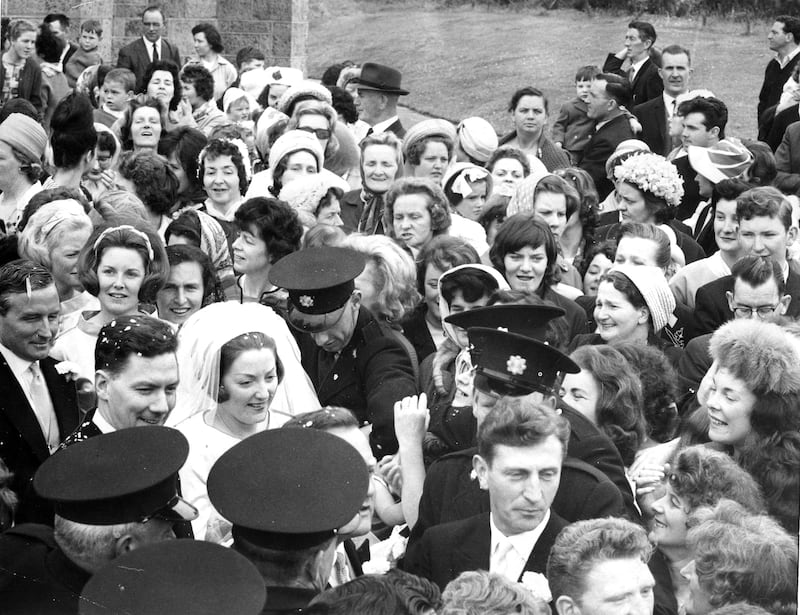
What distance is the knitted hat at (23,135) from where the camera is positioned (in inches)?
254

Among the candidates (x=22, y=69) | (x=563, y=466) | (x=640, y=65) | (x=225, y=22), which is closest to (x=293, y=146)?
(x=563, y=466)

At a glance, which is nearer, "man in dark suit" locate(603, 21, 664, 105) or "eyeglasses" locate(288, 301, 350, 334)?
"eyeglasses" locate(288, 301, 350, 334)

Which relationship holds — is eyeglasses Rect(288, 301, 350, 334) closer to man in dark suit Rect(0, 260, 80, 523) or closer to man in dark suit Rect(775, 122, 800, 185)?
man in dark suit Rect(0, 260, 80, 523)

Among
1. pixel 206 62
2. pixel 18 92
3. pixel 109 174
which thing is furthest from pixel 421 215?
pixel 206 62

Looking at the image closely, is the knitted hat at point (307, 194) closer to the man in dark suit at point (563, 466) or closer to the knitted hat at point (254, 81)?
the man in dark suit at point (563, 466)

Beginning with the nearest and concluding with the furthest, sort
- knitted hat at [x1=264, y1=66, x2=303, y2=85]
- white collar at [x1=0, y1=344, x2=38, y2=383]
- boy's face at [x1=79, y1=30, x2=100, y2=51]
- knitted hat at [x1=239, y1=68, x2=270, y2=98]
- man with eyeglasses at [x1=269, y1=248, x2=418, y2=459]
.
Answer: white collar at [x1=0, y1=344, x2=38, y2=383] → man with eyeglasses at [x1=269, y1=248, x2=418, y2=459] → knitted hat at [x1=264, y1=66, x2=303, y2=85] → knitted hat at [x1=239, y1=68, x2=270, y2=98] → boy's face at [x1=79, y1=30, x2=100, y2=51]

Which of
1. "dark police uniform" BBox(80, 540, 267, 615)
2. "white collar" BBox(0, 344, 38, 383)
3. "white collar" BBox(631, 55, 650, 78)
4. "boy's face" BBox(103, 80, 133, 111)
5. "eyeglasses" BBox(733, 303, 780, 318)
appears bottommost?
"boy's face" BBox(103, 80, 133, 111)

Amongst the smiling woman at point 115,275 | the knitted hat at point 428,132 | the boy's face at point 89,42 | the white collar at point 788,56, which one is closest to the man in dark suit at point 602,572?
the smiling woman at point 115,275

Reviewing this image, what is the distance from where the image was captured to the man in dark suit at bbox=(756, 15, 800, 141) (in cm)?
1072

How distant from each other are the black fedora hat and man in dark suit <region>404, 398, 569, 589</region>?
5773mm

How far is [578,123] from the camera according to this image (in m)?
10.2

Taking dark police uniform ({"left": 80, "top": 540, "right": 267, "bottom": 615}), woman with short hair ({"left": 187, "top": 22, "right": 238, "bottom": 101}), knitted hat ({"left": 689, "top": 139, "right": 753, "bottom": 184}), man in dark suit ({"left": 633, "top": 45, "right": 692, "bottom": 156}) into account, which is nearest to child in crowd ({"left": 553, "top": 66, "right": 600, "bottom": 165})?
man in dark suit ({"left": 633, "top": 45, "right": 692, "bottom": 156})

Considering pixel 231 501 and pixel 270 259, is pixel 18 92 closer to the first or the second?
pixel 270 259

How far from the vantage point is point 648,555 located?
134 inches
